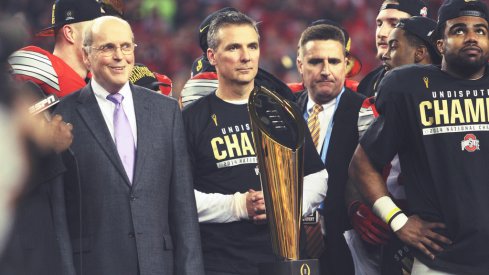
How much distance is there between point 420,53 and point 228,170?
1217mm

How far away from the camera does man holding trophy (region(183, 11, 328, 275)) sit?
144 inches

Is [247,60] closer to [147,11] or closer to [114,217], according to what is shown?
[114,217]

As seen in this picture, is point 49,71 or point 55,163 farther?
point 49,71

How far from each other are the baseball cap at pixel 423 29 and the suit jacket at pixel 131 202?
4.89ft

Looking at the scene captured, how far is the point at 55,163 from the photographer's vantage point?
123 inches

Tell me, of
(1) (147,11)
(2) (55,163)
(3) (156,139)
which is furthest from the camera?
(1) (147,11)

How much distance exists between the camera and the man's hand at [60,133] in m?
3.11

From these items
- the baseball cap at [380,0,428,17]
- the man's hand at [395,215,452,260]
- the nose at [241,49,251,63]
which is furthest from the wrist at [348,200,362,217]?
the baseball cap at [380,0,428,17]

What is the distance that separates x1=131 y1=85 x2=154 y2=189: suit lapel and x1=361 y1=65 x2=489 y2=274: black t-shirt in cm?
98

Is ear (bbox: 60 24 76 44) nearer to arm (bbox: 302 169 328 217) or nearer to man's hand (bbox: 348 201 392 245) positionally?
arm (bbox: 302 169 328 217)

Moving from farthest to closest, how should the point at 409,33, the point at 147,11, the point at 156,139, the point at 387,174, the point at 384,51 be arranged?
the point at 147,11, the point at 384,51, the point at 409,33, the point at 387,174, the point at 156,139

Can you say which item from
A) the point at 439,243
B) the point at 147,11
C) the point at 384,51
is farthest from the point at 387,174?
the point at 147,11

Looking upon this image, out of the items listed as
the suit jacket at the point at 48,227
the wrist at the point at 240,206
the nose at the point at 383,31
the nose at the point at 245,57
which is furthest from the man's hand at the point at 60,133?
the nose at the point at 383,31

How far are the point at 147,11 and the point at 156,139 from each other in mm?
7438
